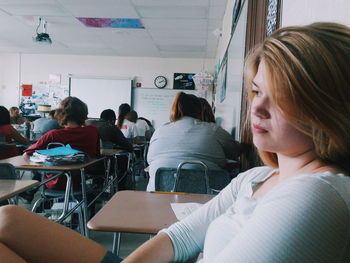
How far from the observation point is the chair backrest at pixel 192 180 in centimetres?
193

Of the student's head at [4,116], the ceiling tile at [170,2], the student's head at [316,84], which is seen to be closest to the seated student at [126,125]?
the ceiling tile at [170,2]

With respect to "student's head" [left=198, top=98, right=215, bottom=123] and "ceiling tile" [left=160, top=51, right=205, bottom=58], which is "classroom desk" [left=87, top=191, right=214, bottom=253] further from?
"ceiling tile" [left=160, top=51, right=205, bottom=58]

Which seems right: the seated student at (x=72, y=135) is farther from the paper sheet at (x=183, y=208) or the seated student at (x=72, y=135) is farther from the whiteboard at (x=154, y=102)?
the whiteboard at (x=154, y=102)

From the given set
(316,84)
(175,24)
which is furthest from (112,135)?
(316,84)

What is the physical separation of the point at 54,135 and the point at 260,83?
2.35 meters

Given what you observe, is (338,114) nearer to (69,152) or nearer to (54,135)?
(69,152)

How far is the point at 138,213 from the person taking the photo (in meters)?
1.19

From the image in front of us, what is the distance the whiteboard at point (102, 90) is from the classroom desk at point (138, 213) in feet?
23.7

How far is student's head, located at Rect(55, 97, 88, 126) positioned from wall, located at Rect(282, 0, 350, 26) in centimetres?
197

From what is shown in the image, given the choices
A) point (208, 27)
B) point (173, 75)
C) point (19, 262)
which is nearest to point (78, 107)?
point (19, 262)

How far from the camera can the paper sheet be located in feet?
3.94

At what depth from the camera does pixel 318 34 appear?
607 mm

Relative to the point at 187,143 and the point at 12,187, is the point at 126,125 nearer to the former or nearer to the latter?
the point at 187,143

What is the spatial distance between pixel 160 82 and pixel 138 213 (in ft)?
24.2
